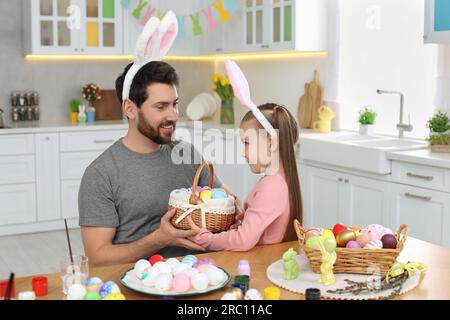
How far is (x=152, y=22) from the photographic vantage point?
7.36 ft

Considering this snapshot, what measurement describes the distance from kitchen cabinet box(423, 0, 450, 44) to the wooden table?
1862 millimetres

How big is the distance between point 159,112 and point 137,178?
0.79ft

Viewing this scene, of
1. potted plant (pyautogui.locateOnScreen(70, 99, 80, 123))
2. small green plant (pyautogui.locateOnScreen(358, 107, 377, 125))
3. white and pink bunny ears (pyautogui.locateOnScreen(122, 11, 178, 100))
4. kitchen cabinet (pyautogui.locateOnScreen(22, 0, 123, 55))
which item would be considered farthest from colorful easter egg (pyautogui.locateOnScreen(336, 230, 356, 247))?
potted plant (pyautogui.locateOnScreen(70, 99, 80, 123))

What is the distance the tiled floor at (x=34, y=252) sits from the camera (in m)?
4.44

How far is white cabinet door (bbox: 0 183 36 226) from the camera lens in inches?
209

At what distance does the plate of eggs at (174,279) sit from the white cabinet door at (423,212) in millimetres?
2066

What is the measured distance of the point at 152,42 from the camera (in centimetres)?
233

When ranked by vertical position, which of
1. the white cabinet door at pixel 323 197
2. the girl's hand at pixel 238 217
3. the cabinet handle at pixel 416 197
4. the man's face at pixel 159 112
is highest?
the man's face at pixel 159 112

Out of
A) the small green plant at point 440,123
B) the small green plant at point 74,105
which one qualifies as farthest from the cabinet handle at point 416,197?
the small green plant at point 74,105

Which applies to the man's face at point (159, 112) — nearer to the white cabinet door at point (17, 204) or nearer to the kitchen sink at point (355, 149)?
the kitchen sink at point (355, 149)

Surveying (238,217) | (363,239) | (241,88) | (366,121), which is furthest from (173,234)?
(366,121)
